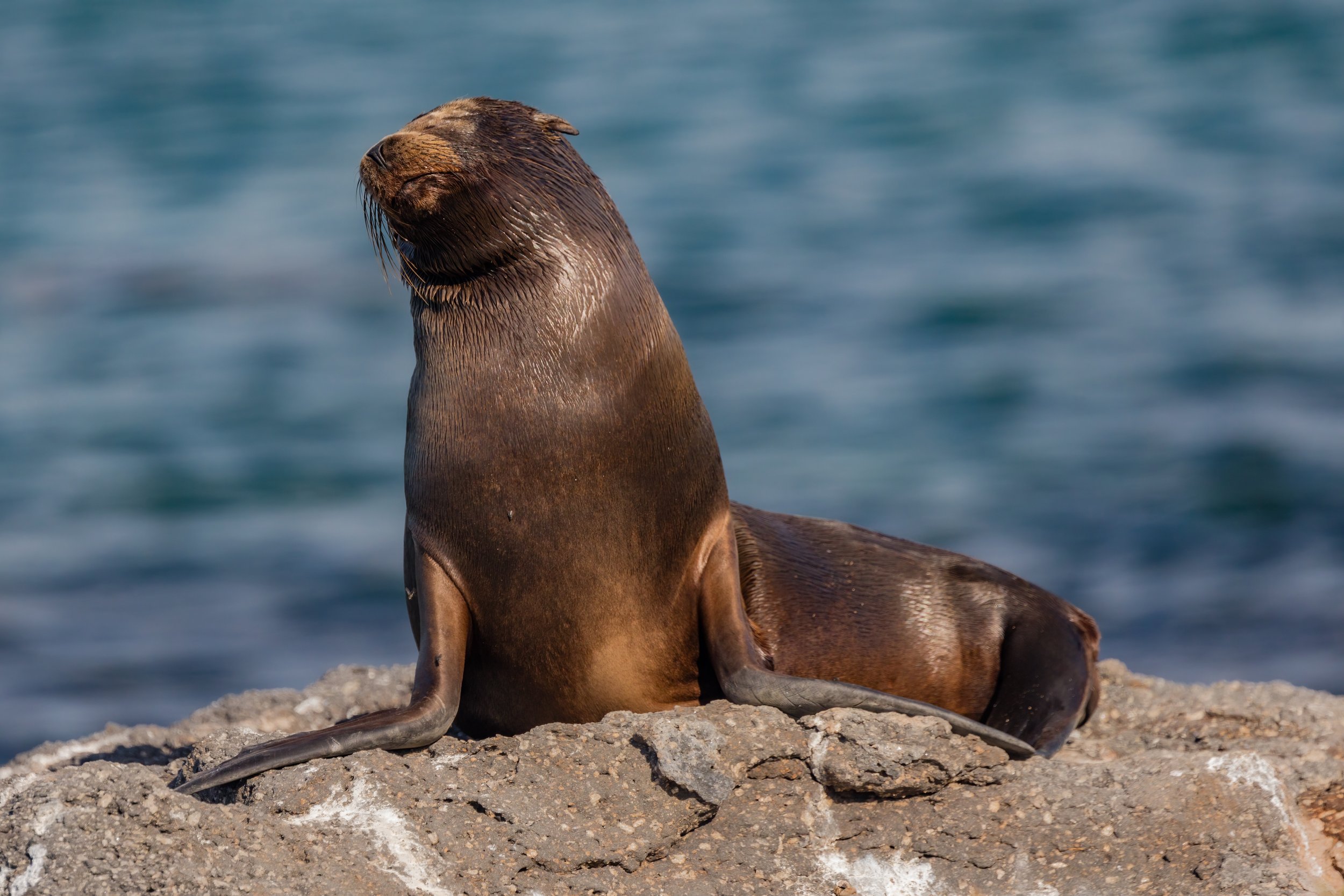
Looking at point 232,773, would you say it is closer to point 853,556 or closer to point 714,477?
point 714,477

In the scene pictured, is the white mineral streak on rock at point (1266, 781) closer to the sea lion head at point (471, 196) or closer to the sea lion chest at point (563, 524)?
the sea lion chest at point (563, 524)

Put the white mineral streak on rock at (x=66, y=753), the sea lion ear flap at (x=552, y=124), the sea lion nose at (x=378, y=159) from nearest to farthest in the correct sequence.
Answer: the sea lion nose at (x=378, y=159)
the sea lion ear flap at (x=552, y=124)
the white mineral streak on rock at (x=66, y=753)

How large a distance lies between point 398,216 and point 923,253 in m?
14.4

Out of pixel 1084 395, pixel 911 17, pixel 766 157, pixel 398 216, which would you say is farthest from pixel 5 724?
pixel 911 17

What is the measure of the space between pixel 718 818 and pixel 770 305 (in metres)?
13.3

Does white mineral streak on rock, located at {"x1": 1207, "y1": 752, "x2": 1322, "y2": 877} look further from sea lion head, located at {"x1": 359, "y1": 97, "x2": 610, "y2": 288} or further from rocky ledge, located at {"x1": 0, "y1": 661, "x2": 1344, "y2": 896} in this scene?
sea lion head, located at {"x1": 359, "y1": 97, "x2": 610, "y2": 288}

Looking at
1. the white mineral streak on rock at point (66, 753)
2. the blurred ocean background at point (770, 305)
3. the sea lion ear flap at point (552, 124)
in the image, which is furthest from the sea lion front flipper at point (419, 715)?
the blurred ocean background at point (770, 305)

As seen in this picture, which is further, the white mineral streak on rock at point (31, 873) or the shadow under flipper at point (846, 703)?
the shadow under flipper at point (846, 703)

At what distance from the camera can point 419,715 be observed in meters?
4.70

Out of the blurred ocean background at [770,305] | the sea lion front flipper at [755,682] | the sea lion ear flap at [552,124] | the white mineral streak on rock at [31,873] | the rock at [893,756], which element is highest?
the sea lion ear flap at [552,124]

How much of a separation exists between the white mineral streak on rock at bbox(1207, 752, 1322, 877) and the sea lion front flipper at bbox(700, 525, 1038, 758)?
0.55m

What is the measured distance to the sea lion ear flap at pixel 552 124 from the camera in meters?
5.62

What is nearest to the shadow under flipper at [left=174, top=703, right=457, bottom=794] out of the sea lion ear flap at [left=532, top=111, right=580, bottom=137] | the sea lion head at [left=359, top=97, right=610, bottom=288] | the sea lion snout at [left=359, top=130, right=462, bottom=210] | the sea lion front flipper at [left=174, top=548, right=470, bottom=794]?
the sea lion front flipper at [left=174, top=548, right=470, bottom=794]

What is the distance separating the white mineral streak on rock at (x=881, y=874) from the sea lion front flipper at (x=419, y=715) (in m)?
1.24
